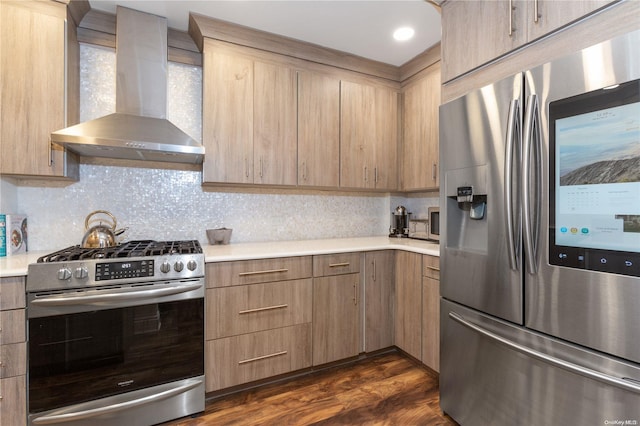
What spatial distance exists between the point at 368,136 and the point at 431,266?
1316 millimetres

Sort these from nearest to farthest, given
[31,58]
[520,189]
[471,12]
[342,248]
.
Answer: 1. [520,189]
2. [471,12]
3. [31,58]
4. [342,248]

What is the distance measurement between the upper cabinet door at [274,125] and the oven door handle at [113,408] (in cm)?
144

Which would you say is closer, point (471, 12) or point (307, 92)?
point (471, 12)

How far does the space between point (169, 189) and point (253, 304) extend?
115 centimetres

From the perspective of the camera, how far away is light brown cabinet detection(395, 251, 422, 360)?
2.21 meters

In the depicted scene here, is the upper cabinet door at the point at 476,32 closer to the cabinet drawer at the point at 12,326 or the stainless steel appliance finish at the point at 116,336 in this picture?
the stainless steel appliance finish at the point at 116,336

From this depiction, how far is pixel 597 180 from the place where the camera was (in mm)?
1055

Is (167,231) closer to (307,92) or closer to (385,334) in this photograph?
(307,92)

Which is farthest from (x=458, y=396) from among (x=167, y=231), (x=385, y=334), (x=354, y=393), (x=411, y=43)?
(x=411, y=43)

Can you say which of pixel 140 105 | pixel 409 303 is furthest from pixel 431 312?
pixel 140 105

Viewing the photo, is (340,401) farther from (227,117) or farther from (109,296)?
(227,117)

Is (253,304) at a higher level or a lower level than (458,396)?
higher

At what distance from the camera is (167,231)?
7.63ft

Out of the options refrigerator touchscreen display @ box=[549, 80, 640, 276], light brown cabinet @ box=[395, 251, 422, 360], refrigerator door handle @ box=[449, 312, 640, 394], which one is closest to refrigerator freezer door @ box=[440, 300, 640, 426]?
refrigerator door handle @ box=[449, 312, 640, 394]
